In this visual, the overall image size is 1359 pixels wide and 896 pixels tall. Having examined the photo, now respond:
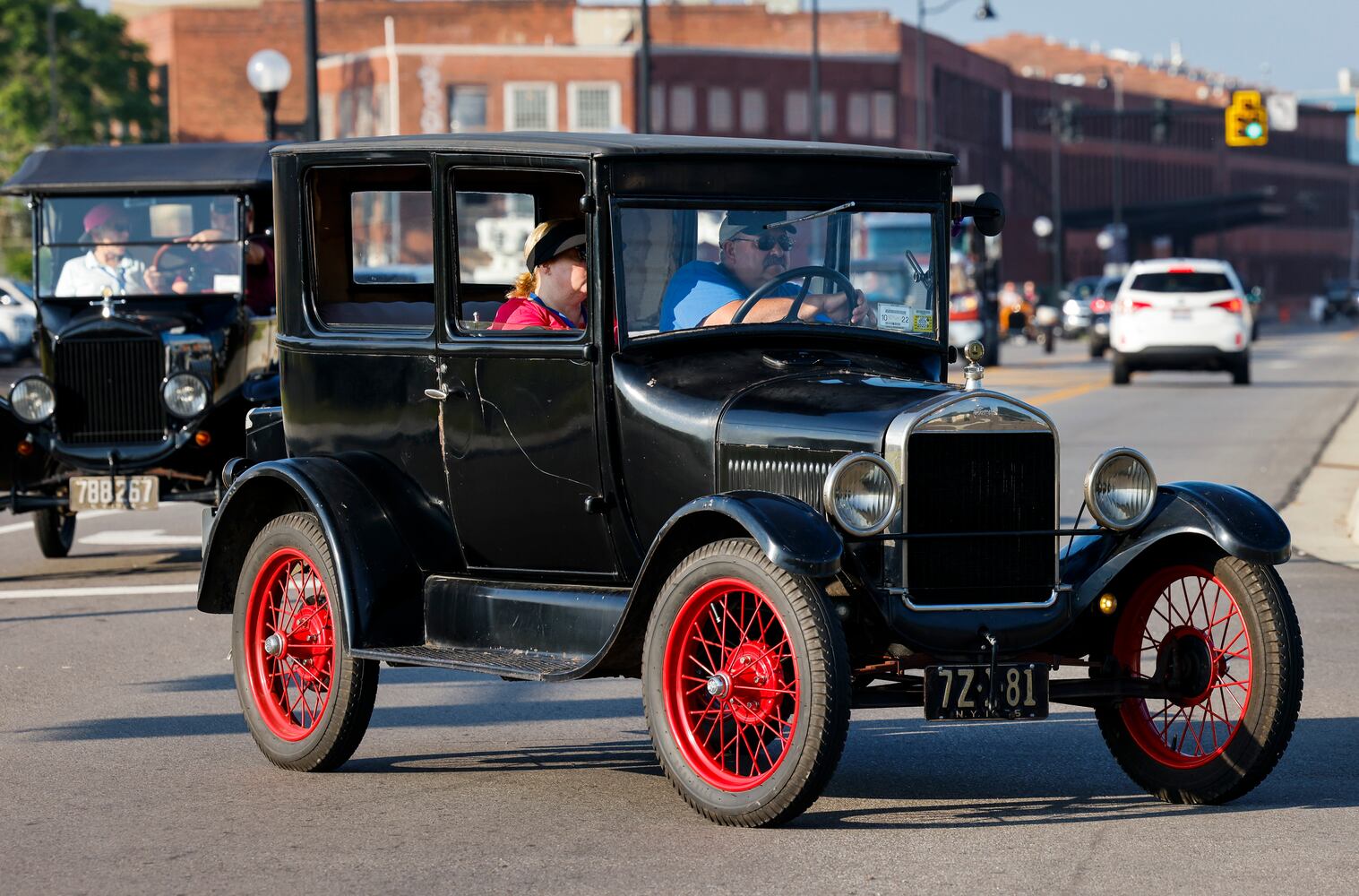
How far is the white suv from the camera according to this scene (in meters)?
33.7

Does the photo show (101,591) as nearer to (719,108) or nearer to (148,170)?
(148,170)

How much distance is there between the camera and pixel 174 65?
9331 cm

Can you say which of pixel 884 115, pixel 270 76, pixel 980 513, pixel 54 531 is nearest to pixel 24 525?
pixel 54 531

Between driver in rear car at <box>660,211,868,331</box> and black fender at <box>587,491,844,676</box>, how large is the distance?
0.69 metres

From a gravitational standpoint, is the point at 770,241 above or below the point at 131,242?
below

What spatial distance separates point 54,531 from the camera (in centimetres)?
1387

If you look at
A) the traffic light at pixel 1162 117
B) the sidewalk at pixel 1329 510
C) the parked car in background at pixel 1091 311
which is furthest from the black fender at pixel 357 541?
the traffic light at pixel 1162 117

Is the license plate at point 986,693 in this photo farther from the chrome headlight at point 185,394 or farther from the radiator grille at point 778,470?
the chrome headlight at point 185,394

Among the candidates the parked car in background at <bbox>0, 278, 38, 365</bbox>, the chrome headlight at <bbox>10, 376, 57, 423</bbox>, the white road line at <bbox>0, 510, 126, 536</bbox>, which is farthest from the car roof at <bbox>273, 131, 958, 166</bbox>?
the parked car in background at <bbox>0, 278, 38, 365</bbox>

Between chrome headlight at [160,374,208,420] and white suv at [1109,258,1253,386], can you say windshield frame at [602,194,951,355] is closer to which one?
chrome headlight at [160,374,208,420]

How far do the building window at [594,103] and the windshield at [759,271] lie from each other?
78684 millimetres

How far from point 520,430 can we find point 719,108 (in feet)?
274

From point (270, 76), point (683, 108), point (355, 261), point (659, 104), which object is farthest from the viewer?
point (683, 108)

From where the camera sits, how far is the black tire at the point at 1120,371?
113 ft
